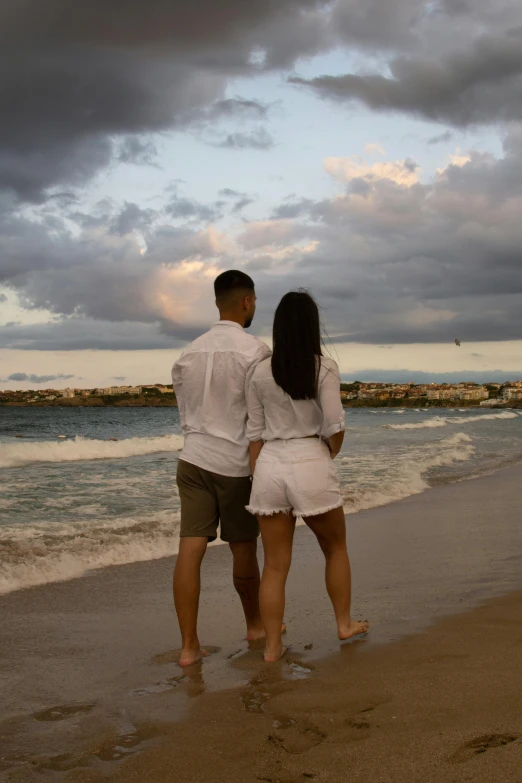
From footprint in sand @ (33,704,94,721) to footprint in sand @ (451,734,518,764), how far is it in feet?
5.50

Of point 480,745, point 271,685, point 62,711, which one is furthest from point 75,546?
point 480,745

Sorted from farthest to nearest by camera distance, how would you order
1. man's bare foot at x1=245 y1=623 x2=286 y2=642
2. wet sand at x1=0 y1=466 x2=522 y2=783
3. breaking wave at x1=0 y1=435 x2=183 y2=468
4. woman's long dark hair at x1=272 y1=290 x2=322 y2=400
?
1. breaking wave at x1=0 y1=435 x2=183 y2=468
2. man's bare foot at x1=245 y1=623 x2=286 y2=642
3. woman's long dark hair at x1=272 y1=290 x2=322 y2=400
4. wet sand at x1=0 y1=466 x2=522 y2=783

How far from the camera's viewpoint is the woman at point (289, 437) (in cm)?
375

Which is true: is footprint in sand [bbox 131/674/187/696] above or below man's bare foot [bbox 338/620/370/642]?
below

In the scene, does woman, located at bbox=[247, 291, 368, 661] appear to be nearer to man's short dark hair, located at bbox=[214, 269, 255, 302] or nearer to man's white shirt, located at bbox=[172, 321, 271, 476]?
man's white shirt, located at bbox=[172, 321, 271, 476]

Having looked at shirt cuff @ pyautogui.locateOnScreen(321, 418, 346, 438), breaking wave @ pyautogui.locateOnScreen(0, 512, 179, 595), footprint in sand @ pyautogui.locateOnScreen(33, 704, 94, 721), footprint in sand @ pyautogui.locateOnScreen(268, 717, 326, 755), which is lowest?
breaking wave @ pyautogui.locateOnScreen(0, 512, 179, 595)

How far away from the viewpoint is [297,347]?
373 cm

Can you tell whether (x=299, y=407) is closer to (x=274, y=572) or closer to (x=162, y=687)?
(x=274, y=572)

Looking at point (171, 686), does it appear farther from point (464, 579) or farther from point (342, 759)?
point (464, 579)

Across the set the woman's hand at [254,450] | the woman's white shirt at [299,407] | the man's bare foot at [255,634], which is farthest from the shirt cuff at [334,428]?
the man's bare foot at [255,634]

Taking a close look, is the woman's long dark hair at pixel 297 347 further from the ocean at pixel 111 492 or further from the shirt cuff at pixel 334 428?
the ocean at pixel 111 492

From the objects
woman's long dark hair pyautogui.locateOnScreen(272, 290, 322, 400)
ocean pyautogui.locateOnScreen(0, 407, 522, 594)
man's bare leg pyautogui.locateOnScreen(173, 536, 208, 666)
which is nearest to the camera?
woman's long dark hair pyautogui.locateOnScreen(272, 290, 322, 400)

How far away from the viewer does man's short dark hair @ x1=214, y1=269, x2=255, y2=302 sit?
4.15 meters

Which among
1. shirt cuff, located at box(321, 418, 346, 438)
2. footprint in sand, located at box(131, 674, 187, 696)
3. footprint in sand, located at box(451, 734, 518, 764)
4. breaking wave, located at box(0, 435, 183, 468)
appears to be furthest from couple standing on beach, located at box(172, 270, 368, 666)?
breaking wave, located at box(0, 435, 183, 468)
